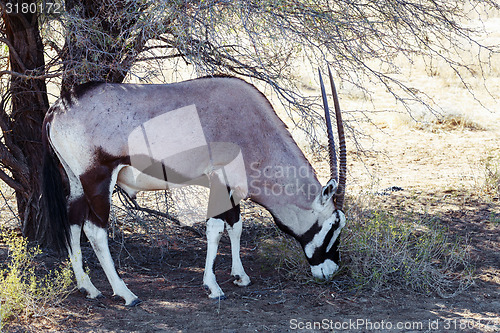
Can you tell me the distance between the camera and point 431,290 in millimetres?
4512

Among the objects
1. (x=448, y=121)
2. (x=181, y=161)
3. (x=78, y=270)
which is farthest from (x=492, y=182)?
(x=78, y=270)

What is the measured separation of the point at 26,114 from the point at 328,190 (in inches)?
119

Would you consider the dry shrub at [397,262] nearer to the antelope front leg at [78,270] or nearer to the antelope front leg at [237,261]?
the antelope front leg at [237,261]

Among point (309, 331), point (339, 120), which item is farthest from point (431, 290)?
point (339, 120)

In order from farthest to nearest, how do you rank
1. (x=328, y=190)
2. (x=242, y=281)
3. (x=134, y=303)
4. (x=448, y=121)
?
(x=448, y=121) < (x=242, y=281) < (x=328, y=190) < (x=134, y=303)

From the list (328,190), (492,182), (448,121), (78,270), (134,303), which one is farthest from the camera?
(448,121)

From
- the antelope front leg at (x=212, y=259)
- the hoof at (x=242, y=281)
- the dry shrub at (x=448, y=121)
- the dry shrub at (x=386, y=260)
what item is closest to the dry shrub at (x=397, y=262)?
the dry shrub at (x=386, y=260)

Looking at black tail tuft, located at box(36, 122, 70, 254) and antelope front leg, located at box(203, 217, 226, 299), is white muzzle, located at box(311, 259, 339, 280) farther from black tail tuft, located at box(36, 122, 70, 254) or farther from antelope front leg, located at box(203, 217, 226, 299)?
black tail tuft, located at box(36, 122, 70, 254)

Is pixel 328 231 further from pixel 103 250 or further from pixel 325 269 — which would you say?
pixel 103 250

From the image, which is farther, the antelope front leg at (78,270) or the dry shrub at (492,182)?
the dry shrub at (492,182)

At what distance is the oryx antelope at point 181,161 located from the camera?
173 inches

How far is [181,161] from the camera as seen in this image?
4.52m

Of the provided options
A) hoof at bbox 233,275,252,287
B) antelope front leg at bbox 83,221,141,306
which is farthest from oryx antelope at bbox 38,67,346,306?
hoof at bbox 233,275,252,287

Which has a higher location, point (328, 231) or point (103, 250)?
point (328, 231)
